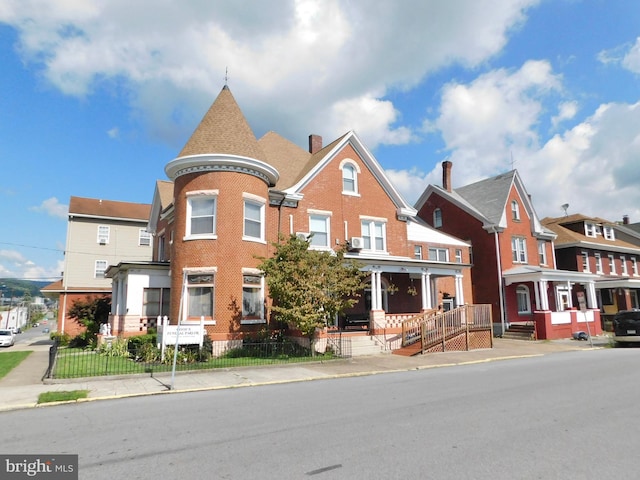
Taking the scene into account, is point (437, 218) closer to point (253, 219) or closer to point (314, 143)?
point (314, 143)

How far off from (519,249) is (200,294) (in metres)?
25.2

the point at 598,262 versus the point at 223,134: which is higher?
the point at 223,134

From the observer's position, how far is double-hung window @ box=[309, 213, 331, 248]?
2365 cm

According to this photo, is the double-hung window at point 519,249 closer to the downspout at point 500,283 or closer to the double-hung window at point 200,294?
the downspout at point 500,283

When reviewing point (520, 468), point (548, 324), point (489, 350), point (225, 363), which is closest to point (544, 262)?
point (548, 324)

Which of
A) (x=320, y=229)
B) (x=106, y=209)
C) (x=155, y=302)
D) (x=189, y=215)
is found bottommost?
(x=155, y=302)

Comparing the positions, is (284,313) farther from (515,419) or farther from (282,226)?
(515,419)

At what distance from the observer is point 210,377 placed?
13266 millimetres

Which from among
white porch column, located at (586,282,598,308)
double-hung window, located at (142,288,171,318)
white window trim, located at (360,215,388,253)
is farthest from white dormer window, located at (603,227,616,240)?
double-hung window, located at (142,288,171,318)

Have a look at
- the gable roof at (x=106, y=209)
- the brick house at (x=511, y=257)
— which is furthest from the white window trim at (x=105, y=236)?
the brick house at (x=511, y=257)

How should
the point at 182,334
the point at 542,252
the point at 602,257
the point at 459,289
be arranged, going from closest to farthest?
1. the point at 182,334
2. the point at 459,289
3. the point at 542,252
4. the point at 602,257

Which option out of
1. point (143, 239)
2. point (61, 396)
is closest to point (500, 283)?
point (61, 396)

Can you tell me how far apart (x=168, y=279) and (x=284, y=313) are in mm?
7805

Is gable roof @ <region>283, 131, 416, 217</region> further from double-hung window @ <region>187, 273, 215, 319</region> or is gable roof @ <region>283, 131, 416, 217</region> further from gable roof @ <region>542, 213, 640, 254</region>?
gable roof @ <region>542, 213, 640, 254</region>
